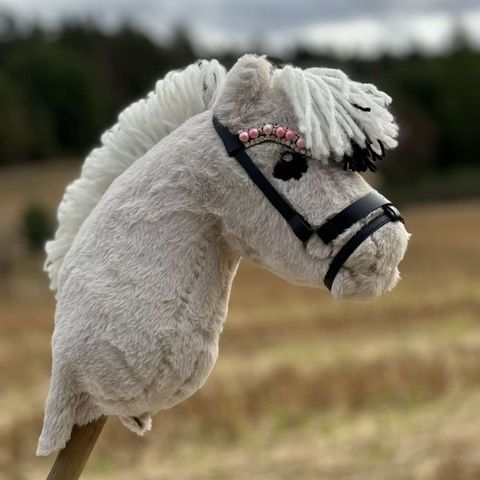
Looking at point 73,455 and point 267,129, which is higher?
point 267,129

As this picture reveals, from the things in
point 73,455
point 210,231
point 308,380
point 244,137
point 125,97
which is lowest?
point 125,97

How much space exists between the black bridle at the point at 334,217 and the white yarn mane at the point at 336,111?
54mm

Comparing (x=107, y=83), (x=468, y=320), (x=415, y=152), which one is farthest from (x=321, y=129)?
(x=107, y=83)

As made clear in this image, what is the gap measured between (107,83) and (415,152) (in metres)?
10.7

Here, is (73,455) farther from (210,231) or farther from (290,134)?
(290,134)

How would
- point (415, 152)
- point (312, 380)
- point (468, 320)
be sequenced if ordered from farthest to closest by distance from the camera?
point (415, 152) → point (468, 320) → point (312, 380)

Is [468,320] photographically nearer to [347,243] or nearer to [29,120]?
[347,243]

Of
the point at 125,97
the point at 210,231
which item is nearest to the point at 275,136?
the point at 210,231

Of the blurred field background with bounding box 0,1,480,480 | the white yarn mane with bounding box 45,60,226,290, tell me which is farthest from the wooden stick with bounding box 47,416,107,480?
the blurred field background with bounding box 0,1,480,480

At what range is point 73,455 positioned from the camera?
94cm

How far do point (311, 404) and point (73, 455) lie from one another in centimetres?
417

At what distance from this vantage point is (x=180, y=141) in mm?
A: 910

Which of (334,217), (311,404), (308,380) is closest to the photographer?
(334,217)

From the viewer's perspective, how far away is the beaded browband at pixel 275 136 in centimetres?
Result: 83
